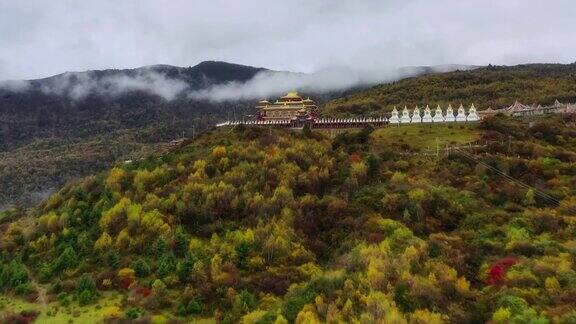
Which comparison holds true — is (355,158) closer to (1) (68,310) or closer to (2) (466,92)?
(1) (68,310)

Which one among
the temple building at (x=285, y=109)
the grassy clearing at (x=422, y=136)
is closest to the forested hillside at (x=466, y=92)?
the temple building at (x=285, y=109)

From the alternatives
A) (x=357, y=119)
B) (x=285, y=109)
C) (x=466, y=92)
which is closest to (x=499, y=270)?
(x=357, y=119)

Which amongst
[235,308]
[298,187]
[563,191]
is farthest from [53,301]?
[563,191]

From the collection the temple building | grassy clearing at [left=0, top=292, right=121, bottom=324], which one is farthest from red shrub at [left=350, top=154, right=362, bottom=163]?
grassy clearing at [left=0, top=292, right=121, bottom=324]

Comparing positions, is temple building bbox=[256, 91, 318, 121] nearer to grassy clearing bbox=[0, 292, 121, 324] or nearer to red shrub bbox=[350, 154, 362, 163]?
red shrub bbox=[350, 154, 362, 163]

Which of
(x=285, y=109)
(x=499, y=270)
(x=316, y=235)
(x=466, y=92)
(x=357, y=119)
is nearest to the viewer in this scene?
(x=499, y=270)

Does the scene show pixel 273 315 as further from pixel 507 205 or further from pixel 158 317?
pixel 507 205
